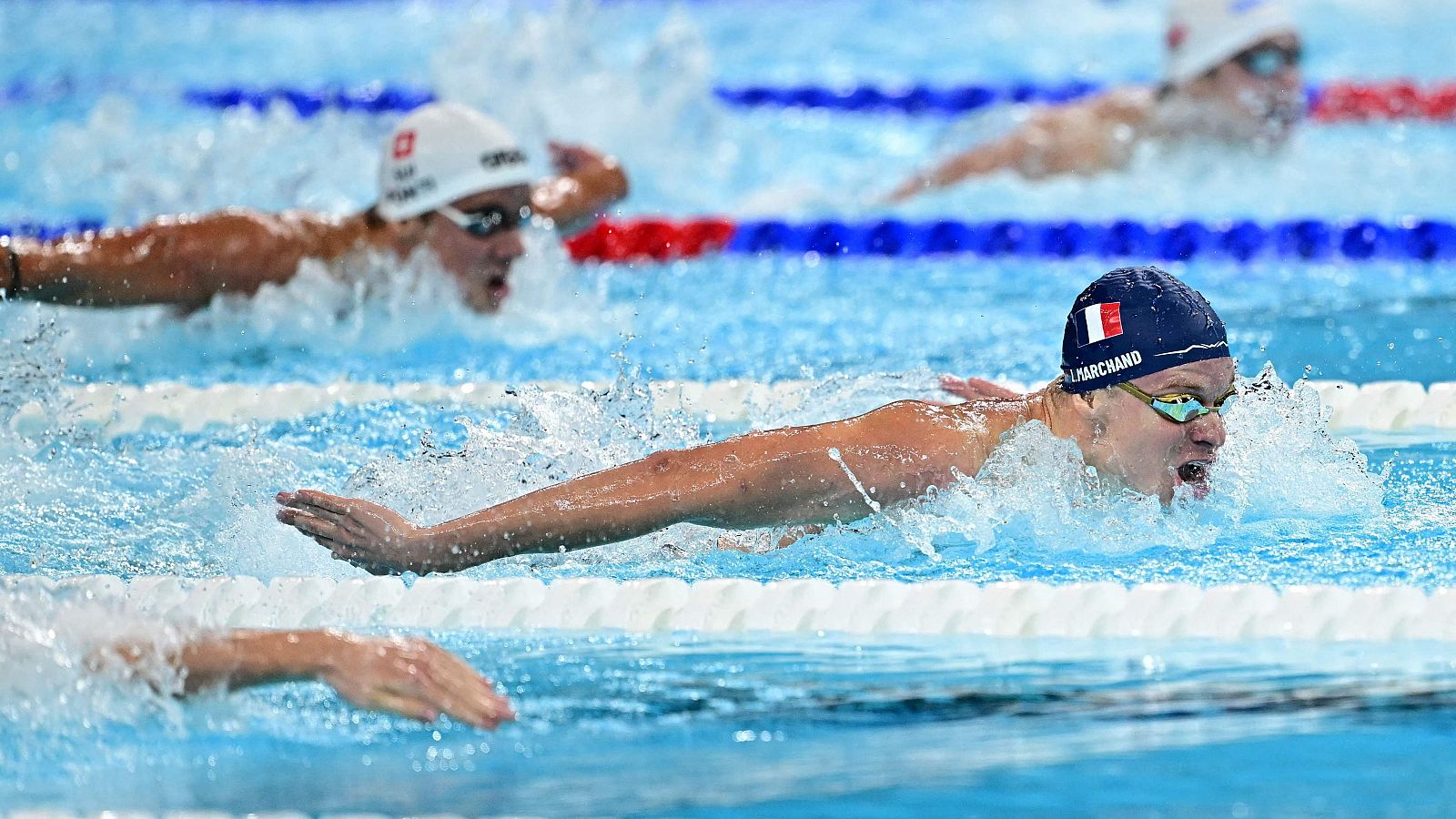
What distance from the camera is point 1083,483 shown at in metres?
2.73

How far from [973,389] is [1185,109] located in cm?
302

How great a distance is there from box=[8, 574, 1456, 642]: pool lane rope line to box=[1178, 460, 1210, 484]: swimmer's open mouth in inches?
9.8

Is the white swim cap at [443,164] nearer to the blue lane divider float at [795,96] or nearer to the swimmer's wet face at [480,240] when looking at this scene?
the swimmer's wet face at [480,240]

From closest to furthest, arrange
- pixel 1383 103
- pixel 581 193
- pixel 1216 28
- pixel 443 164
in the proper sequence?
pixel 443 164 < pixel 581 193 < pixel 1216 28 < pixel 1383 103

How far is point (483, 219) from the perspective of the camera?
4.43m

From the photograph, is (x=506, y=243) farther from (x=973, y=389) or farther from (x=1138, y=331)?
(x=1138, y=331)

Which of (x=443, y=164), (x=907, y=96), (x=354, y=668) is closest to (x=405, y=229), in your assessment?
(x=443, y=164)

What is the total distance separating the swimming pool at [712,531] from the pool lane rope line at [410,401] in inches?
1.4

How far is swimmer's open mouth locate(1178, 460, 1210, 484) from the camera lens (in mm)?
2732

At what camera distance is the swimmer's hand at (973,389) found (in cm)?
316

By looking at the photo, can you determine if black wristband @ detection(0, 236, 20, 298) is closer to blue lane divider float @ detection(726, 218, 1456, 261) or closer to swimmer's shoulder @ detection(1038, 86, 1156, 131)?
blue lane divider float @ detection(726, 218, 1456, 261)

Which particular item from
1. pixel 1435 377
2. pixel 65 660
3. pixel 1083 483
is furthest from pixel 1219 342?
pixel 65 660

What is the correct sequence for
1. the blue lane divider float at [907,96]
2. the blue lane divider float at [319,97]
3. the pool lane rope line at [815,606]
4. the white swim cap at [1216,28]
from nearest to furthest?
Answer: 1. the pool lane rope line at [815,606]
2. the white swim cap at [1216,28]
3. the blue lane divider float at [319,97]
4. the blue lane divider float at [907,96]

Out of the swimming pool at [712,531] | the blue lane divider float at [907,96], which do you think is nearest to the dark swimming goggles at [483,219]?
the swimming pool at [712,531]
